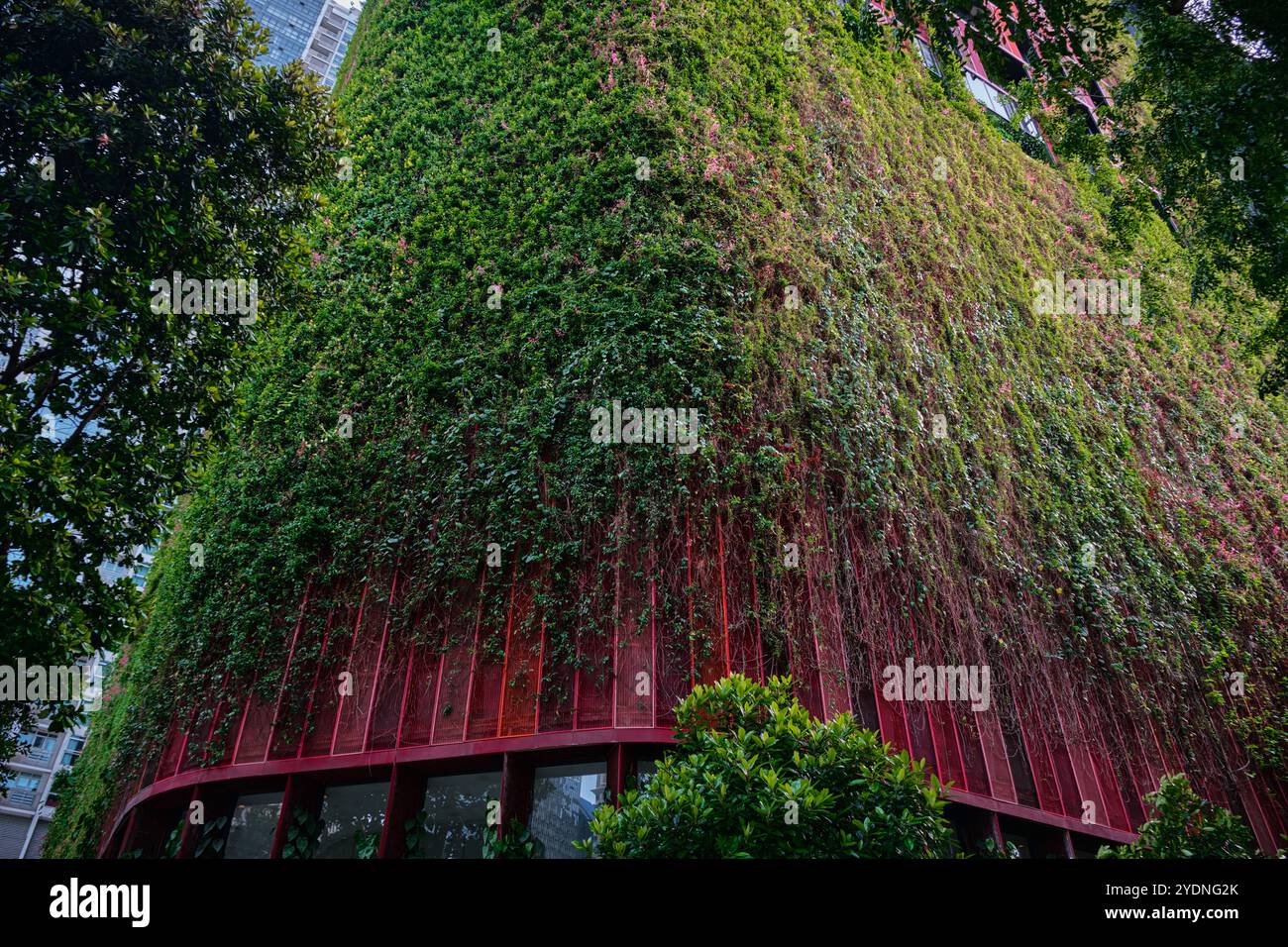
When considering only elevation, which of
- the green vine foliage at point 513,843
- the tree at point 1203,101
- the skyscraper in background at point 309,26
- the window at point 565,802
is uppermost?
the skyscraper in background at point 309,26

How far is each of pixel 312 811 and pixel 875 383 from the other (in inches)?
298

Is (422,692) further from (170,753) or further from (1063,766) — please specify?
(1063,766)

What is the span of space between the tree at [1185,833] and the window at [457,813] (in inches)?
193

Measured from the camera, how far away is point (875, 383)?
354 inches

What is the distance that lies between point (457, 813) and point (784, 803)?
12.3ft

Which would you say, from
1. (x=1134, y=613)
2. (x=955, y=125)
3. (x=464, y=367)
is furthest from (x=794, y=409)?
(x=955, y=125)

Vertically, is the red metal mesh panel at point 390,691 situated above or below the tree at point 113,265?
below

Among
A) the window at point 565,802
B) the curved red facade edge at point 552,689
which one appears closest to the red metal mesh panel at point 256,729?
the curved red facade edge at point 552,689

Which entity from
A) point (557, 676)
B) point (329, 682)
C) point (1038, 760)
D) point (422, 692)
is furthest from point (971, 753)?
point (329, 682)

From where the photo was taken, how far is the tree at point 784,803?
13.9 feet

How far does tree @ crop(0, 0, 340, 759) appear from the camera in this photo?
192 inches

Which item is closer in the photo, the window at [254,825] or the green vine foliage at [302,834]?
the green vine foliage at [302,834]

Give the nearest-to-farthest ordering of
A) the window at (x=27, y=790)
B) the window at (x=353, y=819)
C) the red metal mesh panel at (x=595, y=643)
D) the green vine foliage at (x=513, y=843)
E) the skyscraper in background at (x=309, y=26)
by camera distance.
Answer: the green vine foliage at (x=513, y=843), the red metal mesh panel at (x=595, y=643), the window at (x=353, y=819), the window at (x=27, y=790), the skyscraper in background at (x=309, y=26)

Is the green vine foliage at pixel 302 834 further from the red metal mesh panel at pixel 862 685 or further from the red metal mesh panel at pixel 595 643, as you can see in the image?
the red metal mesh panel at pixel 862 685
